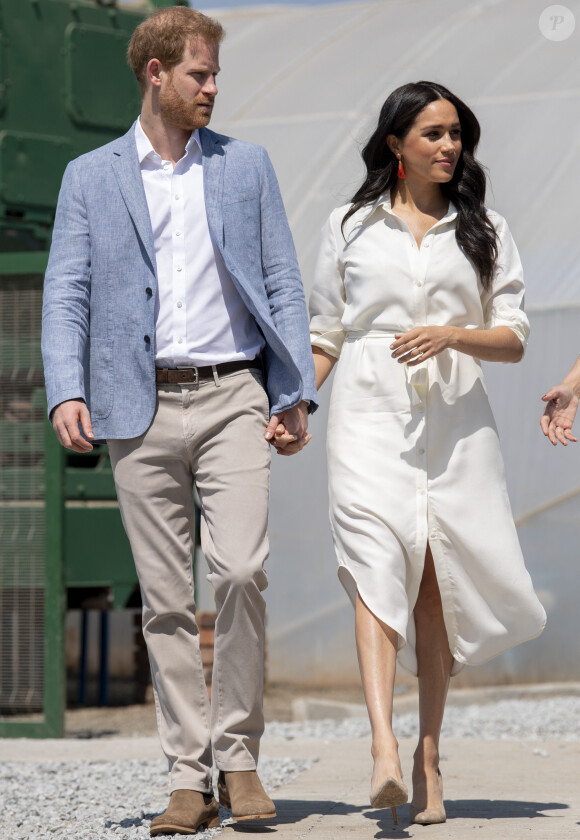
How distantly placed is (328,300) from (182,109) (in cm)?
68

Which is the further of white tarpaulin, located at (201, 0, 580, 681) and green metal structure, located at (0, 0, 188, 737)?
white tarpaulin, located at (201, 0, 580, 681)

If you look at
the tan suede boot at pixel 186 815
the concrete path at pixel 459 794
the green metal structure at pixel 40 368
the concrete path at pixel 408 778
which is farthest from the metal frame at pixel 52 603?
the tan suede boot at pixel 186 815

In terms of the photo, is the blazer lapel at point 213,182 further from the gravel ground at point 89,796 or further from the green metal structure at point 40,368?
Result: the green metal structure at point 40,368

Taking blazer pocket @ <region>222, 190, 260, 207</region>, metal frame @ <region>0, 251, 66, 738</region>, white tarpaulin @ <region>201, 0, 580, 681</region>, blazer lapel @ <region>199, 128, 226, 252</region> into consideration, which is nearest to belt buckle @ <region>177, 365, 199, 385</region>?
blazer lapel @ <region>199, 128, 226, 252</region>

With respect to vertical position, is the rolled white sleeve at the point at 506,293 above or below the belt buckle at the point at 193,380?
above

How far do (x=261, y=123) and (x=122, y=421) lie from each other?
6493mm

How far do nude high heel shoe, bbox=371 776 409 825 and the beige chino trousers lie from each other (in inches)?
15.8

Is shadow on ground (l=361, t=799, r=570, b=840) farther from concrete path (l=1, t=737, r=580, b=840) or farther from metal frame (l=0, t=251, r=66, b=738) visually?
metal frame (l=0, t=251, r=66, b=738)

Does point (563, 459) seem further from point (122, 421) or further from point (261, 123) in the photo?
point (122, 421)

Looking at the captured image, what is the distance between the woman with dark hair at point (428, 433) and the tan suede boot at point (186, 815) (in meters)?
0.53

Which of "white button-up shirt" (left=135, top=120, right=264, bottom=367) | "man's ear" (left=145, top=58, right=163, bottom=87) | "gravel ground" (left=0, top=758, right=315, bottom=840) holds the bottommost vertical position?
"gravel ground" (left=0, top=758, right=315, bottom=840)

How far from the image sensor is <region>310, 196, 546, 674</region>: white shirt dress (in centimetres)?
367

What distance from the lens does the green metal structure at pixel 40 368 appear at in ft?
A: 21.1

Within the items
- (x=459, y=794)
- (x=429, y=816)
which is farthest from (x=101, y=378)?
(x=459, y=794)
